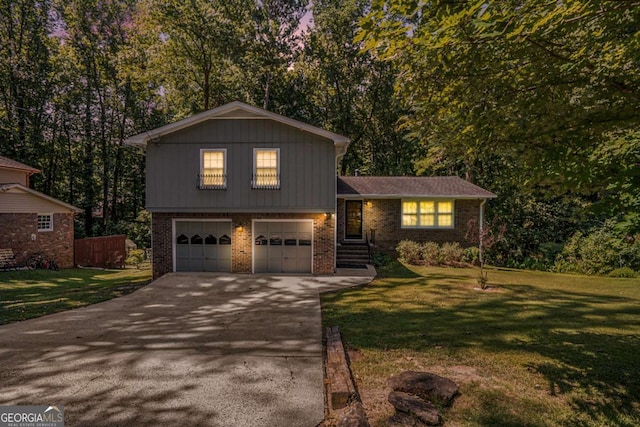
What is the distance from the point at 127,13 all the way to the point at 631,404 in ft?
126

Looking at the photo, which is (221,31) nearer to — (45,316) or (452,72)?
(45,316)

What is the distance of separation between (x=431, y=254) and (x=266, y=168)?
9.34 meters

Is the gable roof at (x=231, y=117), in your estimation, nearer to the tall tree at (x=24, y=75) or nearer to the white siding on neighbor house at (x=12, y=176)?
the white siding on neighbor house at (x=12, y=176)

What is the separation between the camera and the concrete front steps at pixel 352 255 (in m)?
16.5

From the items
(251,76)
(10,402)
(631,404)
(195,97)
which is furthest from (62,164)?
(631,404)

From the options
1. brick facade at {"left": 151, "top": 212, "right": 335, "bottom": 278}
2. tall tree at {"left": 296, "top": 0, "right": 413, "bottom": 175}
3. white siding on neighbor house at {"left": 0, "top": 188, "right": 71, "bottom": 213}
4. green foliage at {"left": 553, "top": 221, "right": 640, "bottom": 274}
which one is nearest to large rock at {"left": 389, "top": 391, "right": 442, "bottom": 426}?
brick facade at {"left": 151, "top": 212, "right": 335, "bottom": 278}

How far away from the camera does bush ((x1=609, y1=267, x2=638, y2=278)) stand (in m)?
14.5

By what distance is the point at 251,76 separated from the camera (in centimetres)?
2756

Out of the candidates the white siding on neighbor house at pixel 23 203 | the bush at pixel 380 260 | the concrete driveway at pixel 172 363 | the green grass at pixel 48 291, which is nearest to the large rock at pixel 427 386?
the concrete driveway at pixel 172 363

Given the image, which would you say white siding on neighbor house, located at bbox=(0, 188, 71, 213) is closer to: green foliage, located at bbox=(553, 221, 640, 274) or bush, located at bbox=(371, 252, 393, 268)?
bush, located at bbox=(371, 252, 393, 268)

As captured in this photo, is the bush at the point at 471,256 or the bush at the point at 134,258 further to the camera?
the bush at the point at 134,258

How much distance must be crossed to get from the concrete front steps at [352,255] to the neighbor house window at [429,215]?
9.51ft

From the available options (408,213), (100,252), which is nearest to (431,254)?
(408,213)

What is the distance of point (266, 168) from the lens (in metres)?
14.0
